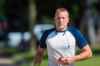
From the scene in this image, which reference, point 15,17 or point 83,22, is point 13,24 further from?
point 83,22

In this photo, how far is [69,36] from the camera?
622 centimetres

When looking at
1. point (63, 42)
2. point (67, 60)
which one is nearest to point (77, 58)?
point (67, 60)

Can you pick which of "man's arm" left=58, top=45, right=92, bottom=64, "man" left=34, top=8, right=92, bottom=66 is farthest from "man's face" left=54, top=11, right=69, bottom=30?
"man's arm" left=58, top=45, right=92, bottom=64

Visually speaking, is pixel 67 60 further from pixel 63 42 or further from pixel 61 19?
pixel 61 19

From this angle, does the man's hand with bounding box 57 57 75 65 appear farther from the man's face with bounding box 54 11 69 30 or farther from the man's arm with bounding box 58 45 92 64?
the man's face with bounding box 54 11 69 30

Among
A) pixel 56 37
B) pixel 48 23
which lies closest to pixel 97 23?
pixel 48 23

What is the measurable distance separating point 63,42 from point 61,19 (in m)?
0.30

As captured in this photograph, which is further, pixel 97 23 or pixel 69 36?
pixel 97 23

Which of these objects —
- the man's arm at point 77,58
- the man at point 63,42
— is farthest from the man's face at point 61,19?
the man's arm at point 77,58

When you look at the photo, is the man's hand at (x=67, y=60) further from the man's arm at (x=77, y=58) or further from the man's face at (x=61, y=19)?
the man's face at (x=61, y=19)

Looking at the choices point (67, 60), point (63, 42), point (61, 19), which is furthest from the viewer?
point (63, 42)

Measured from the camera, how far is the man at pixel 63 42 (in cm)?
612

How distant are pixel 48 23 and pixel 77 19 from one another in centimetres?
379

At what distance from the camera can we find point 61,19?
6.11m
